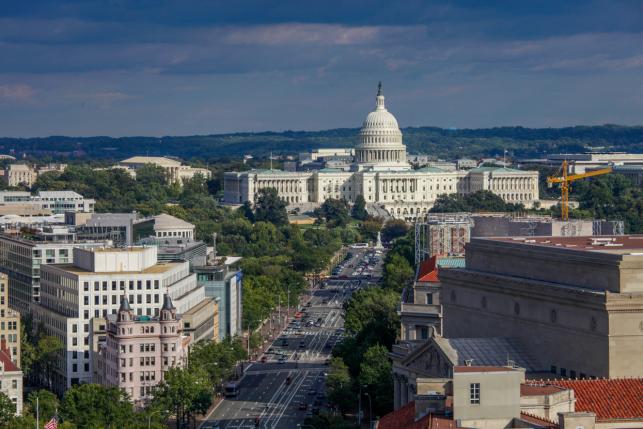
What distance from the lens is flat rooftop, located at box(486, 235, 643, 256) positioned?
3440 inches

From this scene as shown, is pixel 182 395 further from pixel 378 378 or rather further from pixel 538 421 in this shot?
pixel 538 421

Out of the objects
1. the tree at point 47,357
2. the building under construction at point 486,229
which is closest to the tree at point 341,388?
the building under construction at point 486,229

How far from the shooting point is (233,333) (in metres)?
146

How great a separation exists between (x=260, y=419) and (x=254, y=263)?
277ft

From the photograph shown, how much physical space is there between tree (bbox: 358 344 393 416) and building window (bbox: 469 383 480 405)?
44227 mm

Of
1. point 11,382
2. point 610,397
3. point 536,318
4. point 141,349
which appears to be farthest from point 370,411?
point 610,397

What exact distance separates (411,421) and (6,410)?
1511 inches

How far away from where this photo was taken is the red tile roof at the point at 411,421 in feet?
190

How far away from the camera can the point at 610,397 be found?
65750 mm

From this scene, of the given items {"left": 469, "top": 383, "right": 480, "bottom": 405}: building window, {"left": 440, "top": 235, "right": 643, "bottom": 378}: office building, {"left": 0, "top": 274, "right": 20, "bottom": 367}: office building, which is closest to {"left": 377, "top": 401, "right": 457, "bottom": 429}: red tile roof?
{"left": 469, "top": 383, "right": 480, "bottom": 405}: building window

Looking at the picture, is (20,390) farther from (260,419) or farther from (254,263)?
(254,263)

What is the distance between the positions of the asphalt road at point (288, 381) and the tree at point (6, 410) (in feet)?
41.6

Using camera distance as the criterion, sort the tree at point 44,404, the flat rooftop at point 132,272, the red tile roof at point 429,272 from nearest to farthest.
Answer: the tree at point 44,404 → the red tile roof at point 429,272 → the flat rooftop at point 132,272

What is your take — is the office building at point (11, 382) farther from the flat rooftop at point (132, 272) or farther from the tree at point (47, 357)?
the flat rooftop at point (132, 272)
